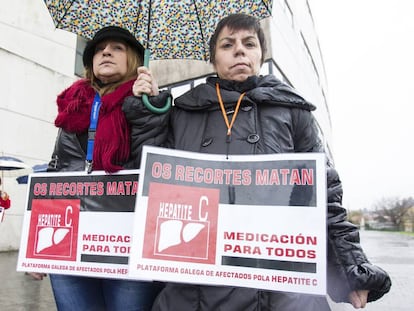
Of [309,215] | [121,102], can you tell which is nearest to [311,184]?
[309,215]

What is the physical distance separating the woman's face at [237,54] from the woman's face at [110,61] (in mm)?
514

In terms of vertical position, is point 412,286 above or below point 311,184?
below

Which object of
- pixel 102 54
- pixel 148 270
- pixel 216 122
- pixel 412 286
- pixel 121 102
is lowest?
pixel 412 286

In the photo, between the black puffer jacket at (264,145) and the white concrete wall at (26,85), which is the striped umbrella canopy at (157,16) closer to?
A: the black puffer jacket at (264,145)

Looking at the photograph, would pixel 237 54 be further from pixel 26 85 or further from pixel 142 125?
pixel 26 85

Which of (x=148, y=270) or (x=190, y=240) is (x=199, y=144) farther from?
(x=148, y=270)

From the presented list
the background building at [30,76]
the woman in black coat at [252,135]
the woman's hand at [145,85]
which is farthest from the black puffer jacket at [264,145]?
the background building at [30,76]

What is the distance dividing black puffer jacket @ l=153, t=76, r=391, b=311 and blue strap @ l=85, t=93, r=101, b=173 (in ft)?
1.26

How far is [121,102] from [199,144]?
493 mm

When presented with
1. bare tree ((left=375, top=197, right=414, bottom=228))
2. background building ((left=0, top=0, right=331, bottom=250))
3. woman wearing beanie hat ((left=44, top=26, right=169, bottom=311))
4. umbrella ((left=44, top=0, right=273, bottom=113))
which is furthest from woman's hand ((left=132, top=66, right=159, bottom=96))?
bare tree ((left=375, top=197, right=414, bottom=228))

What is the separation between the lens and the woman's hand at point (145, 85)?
169cm

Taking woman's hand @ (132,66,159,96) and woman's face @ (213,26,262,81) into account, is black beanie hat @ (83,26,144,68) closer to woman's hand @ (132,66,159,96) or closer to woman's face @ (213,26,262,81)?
woman's hand @ (132,66,159,96)

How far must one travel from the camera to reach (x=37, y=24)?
432 inches

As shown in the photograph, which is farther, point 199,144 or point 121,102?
point 121,102
